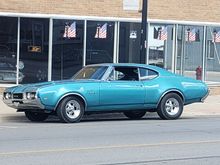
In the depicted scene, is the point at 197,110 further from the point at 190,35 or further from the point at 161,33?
the point at 190,35

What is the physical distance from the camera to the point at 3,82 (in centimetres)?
2183

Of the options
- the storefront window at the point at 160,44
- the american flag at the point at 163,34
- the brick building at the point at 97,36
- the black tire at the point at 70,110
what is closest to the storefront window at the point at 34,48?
the brick building at the point at 97,36

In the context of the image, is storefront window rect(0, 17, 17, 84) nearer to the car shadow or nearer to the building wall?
the building wall

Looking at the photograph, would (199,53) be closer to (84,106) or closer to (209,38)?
(209,38)

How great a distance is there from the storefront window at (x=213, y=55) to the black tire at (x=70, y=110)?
1114cm

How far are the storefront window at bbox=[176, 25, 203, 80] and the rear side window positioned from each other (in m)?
8.30

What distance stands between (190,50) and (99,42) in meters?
4.11

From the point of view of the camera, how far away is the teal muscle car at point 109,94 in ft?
47.9

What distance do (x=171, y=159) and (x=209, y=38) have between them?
16.2 metres

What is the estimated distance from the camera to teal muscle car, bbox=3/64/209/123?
574 inches

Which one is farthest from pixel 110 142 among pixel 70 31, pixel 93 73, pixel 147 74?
pixel 70 31

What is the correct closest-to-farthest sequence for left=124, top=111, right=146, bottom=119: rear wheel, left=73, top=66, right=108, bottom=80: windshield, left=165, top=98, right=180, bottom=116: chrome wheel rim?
left=73, top=66, right=108, bottom=80: windshield, left=165, top=98, right=180, bottom=116: chrome wheel rim, left=124, top=111, right=146, bottom=119: rear wheel

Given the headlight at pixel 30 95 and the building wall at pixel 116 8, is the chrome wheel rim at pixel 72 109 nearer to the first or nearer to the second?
the headlight at pixel 30 95

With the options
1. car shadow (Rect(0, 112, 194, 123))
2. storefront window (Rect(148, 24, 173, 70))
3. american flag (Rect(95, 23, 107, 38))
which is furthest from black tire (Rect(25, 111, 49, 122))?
storefront window (Rect(148, 24, 173, 70))
